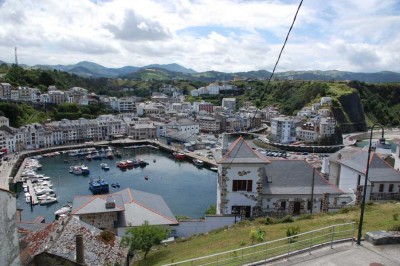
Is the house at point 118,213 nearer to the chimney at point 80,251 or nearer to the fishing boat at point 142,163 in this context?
the chimney at point 80,251

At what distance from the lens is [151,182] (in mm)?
49688

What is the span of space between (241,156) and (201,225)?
457 centimetres

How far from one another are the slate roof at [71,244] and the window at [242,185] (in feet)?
21.6

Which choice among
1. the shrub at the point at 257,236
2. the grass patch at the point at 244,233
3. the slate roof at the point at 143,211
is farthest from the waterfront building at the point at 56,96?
the shrub at the point at 257,236

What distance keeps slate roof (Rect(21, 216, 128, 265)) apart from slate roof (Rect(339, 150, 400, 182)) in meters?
13.7

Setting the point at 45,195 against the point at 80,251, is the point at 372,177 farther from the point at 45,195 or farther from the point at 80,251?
the point at 45,195

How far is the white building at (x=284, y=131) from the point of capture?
80.3 m

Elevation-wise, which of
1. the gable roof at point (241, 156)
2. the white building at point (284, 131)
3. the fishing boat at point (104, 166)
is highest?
the gable roof at point (241, 156)

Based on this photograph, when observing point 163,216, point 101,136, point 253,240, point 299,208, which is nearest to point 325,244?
point 253,240

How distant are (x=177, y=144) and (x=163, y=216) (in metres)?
52.4

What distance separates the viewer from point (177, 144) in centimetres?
7350

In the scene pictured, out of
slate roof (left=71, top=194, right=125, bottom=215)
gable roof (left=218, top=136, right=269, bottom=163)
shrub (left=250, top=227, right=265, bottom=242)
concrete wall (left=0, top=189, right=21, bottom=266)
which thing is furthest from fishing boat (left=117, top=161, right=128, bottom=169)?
concrete wall (left=0, top=189, right=21, bottom=266)

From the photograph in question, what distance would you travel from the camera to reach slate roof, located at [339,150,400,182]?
64.0 ft

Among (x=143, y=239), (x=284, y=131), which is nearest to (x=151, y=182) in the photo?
(x=143, y=239)
